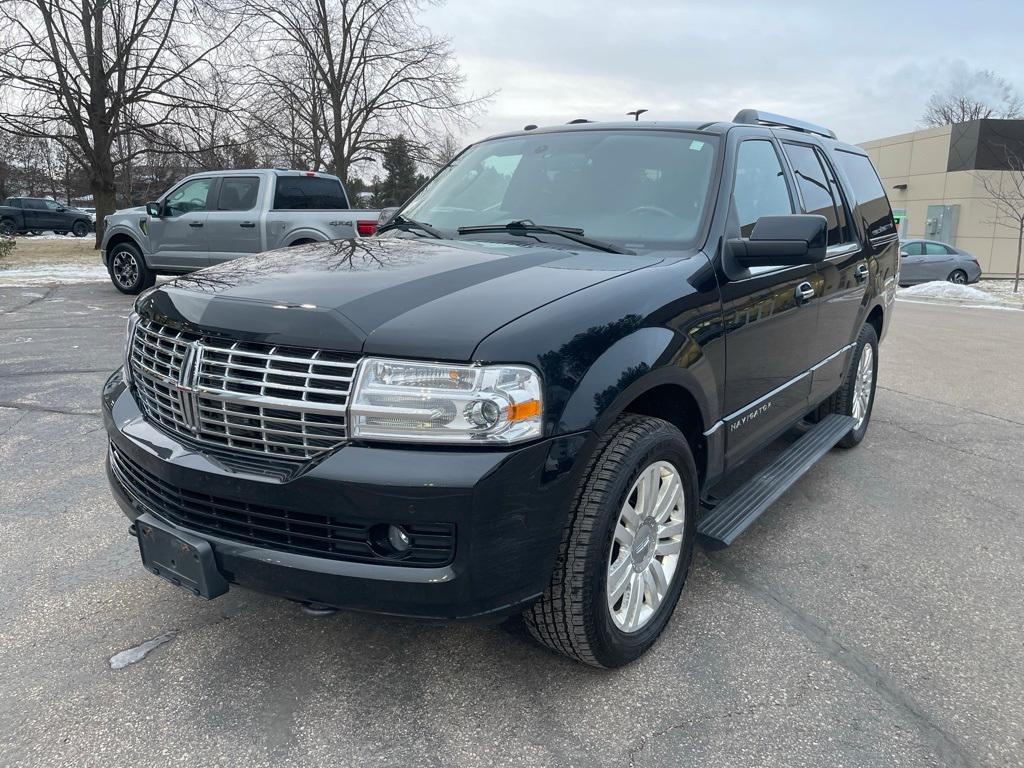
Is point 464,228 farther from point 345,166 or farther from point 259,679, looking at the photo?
point 345,166

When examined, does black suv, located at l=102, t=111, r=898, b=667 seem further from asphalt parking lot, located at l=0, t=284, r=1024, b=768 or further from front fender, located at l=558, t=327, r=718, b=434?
asphalt parking lot, located at l=0, t=284, r=1024, b=768

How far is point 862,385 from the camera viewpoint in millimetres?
5312

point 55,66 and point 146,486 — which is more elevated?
point 55,66

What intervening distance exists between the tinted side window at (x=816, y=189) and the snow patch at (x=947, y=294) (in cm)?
1609

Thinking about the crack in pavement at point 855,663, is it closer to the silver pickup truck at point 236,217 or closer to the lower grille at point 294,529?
the lower grille at point 294,529

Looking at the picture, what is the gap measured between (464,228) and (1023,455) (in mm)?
4188

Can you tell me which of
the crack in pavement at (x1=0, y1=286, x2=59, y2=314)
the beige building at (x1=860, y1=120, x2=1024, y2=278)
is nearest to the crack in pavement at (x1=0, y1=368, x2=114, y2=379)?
the crack in pavement at (x1=0, y1=286, x2=59, y2=314)

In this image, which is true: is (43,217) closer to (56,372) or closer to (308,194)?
(308,194)

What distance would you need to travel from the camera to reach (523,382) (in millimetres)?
2113

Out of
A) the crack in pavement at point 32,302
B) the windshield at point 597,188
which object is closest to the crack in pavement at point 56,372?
the windshield at point 597,188

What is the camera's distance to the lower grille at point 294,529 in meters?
2.10

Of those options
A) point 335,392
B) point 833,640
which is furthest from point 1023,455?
point 335,392

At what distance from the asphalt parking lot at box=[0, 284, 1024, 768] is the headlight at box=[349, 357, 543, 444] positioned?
57 cm

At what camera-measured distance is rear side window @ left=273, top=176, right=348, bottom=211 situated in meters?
11.8
